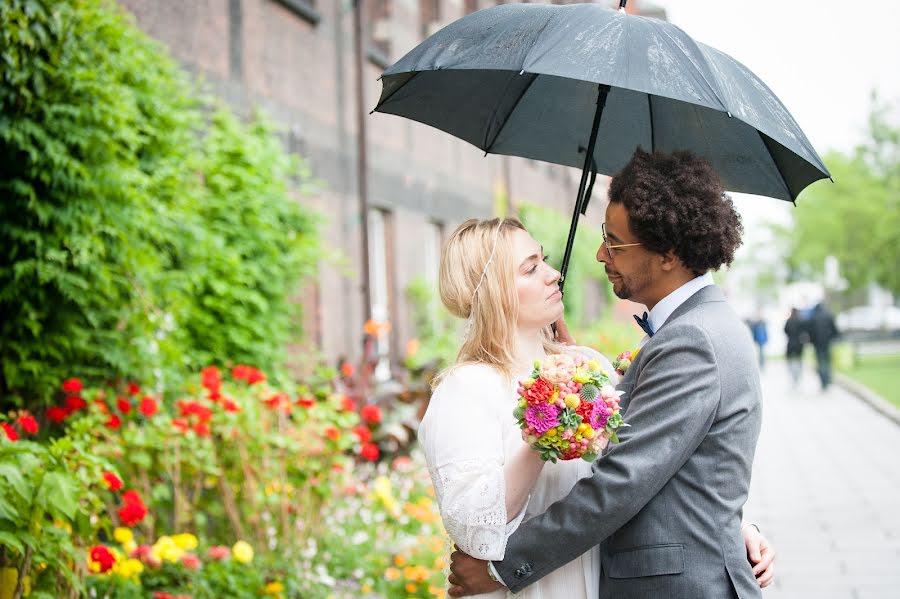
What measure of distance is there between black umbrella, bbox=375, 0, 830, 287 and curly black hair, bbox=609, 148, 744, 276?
189mm

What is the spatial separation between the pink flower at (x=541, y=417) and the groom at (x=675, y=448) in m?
0.23

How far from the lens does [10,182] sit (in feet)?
15.8

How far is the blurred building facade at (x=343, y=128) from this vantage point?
838 centimetres

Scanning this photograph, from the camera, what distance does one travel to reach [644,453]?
2357 millimetres

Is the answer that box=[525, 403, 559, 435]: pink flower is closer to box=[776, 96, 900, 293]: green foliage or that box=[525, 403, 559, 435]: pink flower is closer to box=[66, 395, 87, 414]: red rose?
Result: box=[66, 395, 87, 414]: red rose

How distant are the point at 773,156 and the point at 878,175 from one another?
100 ft

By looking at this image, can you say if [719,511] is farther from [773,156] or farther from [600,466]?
[773,156]

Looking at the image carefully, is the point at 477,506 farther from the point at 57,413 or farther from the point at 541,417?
the point at 57,413

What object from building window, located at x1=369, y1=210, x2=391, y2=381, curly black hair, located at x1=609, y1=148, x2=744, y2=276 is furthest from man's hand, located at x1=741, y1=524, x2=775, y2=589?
building window, located at x1=369, y1=210, x2=391, y2=381

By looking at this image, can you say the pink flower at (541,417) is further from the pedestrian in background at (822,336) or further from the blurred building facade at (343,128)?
the pedestrian in background at (822,336)

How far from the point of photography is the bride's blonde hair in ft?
9.05

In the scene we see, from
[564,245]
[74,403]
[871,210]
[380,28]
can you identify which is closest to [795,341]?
[564,245]

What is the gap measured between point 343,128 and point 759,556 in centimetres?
884

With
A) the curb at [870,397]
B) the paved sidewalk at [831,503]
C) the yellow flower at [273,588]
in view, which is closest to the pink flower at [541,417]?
the yellow flower at [273,588]
